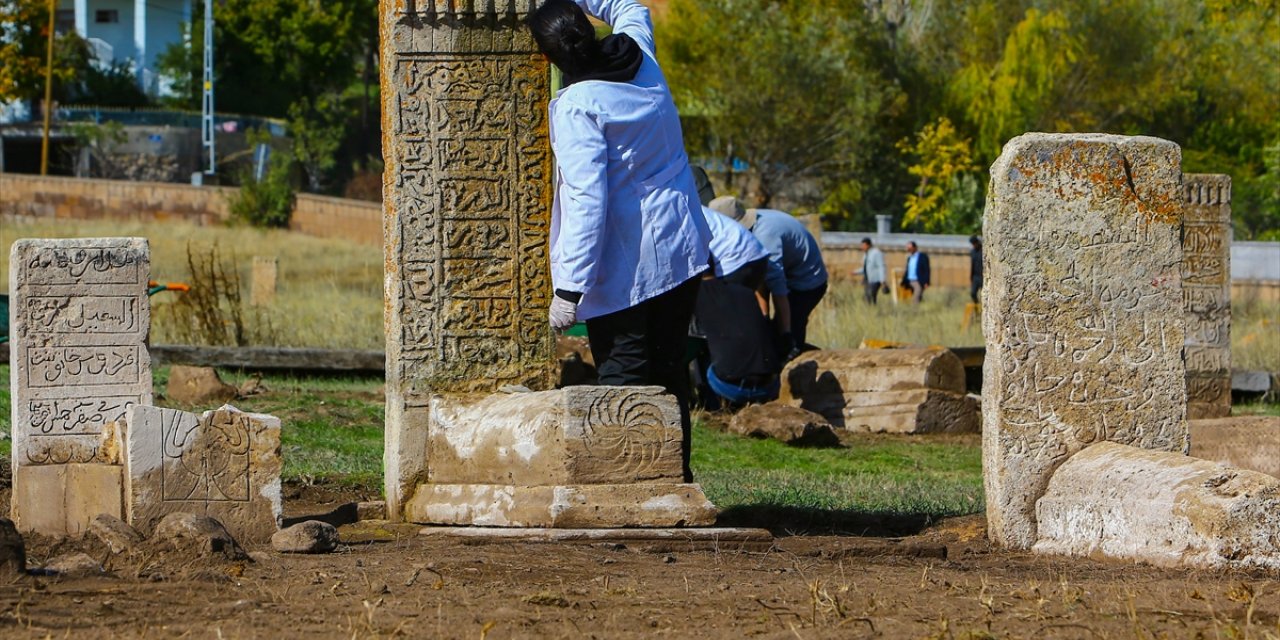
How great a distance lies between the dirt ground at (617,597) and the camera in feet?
13.9

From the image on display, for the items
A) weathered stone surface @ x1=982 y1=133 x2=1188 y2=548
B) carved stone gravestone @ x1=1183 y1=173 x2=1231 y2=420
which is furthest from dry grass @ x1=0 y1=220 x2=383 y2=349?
weathered stone surface @ x1=982 y1=133 x2=1188 y2=548

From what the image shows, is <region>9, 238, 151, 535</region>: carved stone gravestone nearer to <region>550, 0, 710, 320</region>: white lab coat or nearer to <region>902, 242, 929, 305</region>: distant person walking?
<region>550, 0, 710, 320</region>: white lab coat

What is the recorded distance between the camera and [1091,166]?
246 inches

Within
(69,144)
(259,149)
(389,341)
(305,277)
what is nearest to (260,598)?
(389,341)

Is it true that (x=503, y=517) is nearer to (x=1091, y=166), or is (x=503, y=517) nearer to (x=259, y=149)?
(x=1091, y=166)

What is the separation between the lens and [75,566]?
16.7 feet

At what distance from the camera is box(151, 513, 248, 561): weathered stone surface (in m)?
5.33

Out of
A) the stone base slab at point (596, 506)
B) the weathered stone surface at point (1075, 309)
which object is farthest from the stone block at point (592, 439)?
the weathered stone surface at point (1075, 309)

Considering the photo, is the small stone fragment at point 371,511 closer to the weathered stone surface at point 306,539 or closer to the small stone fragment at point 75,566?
the weathered stone surface at point 306,539

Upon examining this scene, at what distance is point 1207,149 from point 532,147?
39047 mm

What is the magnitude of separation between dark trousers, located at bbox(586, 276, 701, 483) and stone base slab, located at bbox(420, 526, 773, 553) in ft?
1.55

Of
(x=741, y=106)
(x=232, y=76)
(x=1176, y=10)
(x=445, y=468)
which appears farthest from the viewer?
(x=232, y=76)

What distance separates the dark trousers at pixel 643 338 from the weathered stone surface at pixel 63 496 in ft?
5.93

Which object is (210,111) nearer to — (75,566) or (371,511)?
(371,511)
